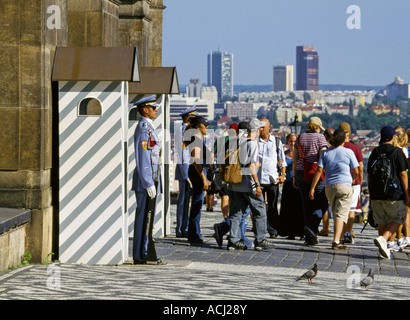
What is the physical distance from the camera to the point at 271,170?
1285cm

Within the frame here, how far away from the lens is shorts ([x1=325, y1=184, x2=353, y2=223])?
11.5m

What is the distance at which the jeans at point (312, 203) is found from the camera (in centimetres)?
1212

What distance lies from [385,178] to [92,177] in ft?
10.6

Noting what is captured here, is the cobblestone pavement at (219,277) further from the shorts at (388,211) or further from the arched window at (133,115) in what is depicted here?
the arched window at (133,115)

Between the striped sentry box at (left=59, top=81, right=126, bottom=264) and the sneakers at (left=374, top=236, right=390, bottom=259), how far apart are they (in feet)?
9.34

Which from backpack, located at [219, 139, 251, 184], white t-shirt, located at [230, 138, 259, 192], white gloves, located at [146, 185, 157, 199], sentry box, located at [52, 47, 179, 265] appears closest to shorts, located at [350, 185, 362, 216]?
white t-shirt, located at [230, 138, 259, 192]

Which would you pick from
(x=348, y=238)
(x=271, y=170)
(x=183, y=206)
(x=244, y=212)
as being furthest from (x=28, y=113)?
(x=348, y=238)

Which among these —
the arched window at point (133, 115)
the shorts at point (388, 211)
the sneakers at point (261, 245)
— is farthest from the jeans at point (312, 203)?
the arched window at point (133, 115)

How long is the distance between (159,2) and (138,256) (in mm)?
8303

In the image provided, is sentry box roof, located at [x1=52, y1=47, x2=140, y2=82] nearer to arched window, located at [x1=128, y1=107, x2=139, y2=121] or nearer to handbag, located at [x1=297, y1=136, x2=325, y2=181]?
arched window, located at [x1=128, y1=107, x2=139, y2=121]

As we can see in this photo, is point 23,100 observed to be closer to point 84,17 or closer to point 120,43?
point 84,17

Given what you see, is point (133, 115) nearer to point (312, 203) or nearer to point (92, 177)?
point (312, 203)

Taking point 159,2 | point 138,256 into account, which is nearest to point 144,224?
point 138,256

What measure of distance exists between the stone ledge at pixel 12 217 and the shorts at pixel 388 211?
152 inches
